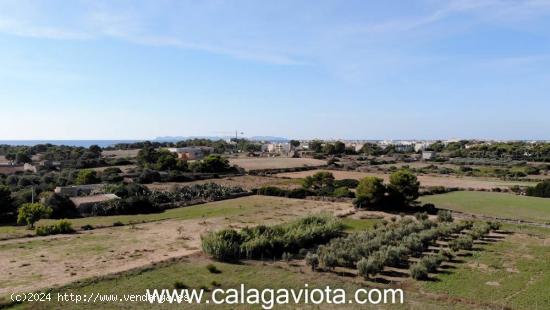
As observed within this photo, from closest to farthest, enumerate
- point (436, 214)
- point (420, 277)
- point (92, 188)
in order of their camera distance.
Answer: point (420, 277) < point (436, 214) < point (92, 188)


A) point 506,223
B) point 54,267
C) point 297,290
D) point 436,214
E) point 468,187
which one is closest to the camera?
point 297,290

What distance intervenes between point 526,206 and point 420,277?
29.9 metres

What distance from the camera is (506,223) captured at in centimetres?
3625

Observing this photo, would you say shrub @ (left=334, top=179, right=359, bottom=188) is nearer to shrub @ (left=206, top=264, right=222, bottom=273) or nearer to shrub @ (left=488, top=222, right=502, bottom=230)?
shrub @ (left=488, top=222, right=502, bottom=230)

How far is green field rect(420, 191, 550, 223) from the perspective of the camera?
131ft

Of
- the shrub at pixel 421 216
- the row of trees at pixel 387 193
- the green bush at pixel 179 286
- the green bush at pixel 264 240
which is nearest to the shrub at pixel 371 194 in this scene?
the row of trees at pixel 387 193

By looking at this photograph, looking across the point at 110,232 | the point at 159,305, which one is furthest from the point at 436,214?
the point at 159,305

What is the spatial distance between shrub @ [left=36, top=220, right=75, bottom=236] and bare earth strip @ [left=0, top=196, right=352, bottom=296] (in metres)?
1.42

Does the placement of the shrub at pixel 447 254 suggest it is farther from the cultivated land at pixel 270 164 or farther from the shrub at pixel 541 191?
the cultivated land at pixel 270 164

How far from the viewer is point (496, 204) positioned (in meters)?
45.6

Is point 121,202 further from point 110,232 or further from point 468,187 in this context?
point 468,187

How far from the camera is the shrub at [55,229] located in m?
31.2

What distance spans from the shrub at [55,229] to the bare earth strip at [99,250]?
1415mm

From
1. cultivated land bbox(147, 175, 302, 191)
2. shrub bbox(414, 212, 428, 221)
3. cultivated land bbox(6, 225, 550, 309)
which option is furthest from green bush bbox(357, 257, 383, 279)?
cultivated land bbox(147, 175, 302, 191)
